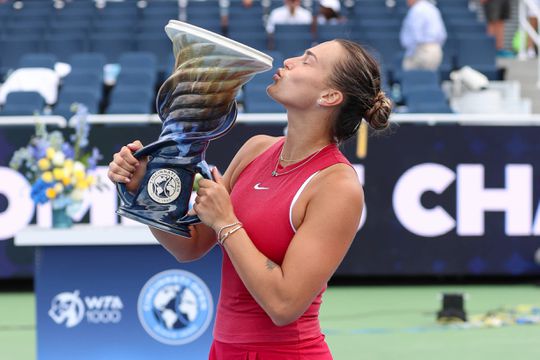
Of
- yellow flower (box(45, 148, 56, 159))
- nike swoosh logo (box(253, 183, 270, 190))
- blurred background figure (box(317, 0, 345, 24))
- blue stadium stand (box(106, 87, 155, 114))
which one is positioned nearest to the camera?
nike swoosh logo (box(253, 183, 270, 190))

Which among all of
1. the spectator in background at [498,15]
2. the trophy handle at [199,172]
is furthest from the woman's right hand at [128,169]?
the spectator in background at [498,15]

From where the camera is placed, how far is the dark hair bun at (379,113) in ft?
8.98

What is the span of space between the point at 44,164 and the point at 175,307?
45.6 inches

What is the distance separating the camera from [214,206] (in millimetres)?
2551

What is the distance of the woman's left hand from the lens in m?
2.55

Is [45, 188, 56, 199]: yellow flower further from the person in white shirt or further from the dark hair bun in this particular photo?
the person in white shirt

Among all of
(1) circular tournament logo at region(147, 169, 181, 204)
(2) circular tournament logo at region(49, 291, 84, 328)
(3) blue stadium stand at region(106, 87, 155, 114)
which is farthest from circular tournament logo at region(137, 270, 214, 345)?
(3) blue stadium stand at region(106, 87, 155, 114)

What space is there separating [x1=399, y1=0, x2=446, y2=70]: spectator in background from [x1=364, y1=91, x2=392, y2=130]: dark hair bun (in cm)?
891

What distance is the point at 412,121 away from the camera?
855cm

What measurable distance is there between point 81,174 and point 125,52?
743cm

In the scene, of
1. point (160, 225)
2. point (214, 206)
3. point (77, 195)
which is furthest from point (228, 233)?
point (77, 195)

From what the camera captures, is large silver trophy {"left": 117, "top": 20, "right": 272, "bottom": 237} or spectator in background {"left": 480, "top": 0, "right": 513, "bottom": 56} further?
spectator in background {"left": 480, "top": 0, "right": 513, "bottom": 56}

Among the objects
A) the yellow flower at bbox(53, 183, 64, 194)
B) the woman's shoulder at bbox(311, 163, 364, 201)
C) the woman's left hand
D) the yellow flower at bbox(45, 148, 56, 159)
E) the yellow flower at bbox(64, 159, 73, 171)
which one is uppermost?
the woman's shoulder at bbox(311, 163, 364, 201)

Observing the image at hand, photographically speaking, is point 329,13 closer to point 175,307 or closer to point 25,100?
point 25,100
